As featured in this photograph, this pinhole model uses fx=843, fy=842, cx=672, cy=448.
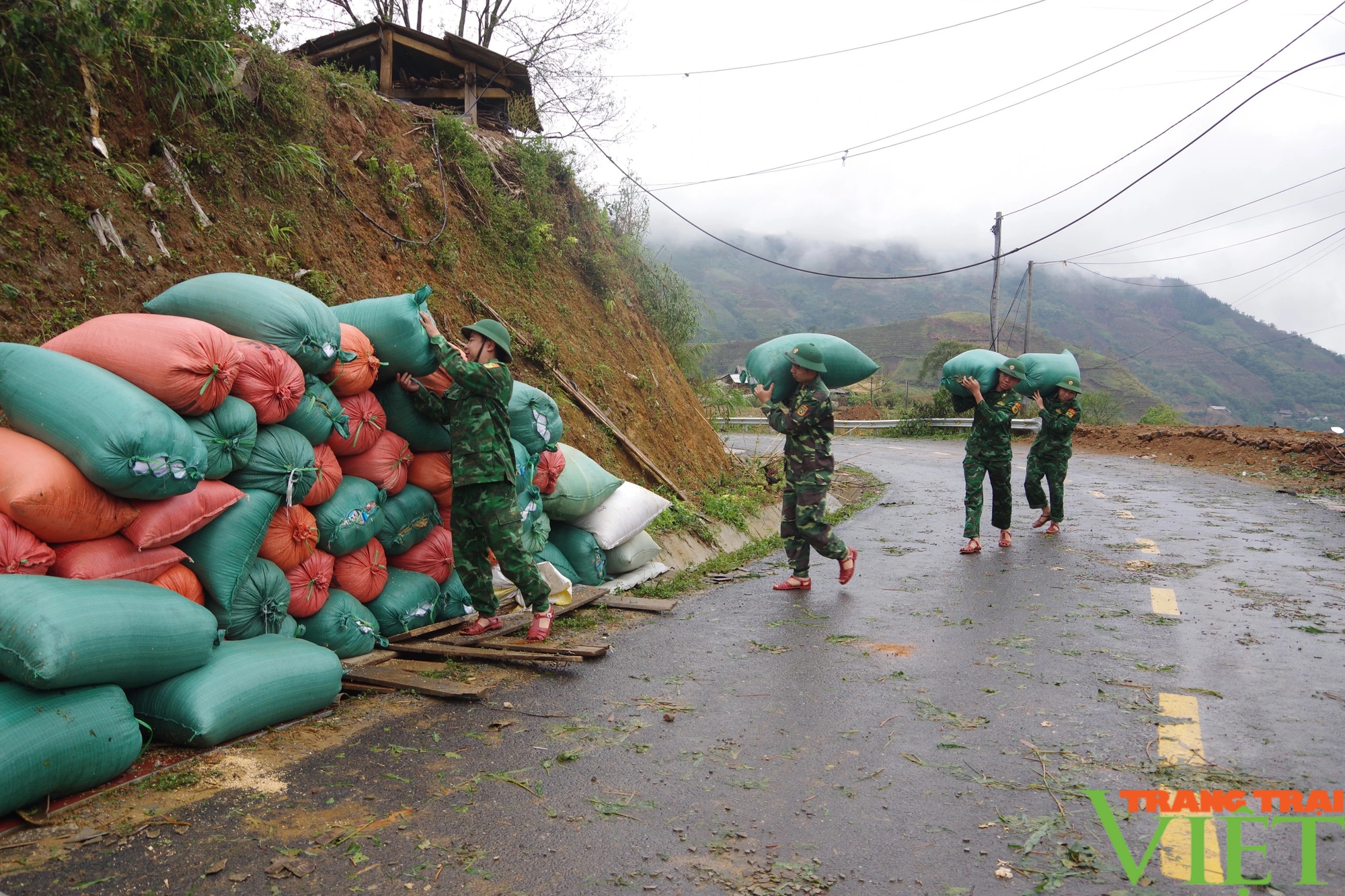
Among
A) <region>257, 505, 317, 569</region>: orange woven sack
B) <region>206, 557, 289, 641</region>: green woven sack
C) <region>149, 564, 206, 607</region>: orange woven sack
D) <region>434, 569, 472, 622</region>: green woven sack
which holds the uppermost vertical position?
<region>257, 505, 317, 569</region>: orange woven sack

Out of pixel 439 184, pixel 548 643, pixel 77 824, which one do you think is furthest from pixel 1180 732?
pixel 439 184

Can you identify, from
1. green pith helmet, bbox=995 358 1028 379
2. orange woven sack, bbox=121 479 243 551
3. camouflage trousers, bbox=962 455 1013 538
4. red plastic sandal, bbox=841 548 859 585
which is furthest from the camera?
green pith helmet, bbox=995 358 1028 379

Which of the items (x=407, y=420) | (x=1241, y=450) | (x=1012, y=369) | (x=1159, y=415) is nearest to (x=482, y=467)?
(x=407, y=420)

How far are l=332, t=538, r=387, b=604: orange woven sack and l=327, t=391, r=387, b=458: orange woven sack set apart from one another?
1.73 ft

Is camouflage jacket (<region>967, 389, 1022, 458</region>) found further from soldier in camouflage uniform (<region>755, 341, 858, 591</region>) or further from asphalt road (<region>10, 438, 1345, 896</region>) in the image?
soldier in camouflage uniform (<region>755, 341, 858, 591</region>)

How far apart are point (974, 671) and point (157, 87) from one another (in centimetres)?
699

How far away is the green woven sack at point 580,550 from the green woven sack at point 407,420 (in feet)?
5.35

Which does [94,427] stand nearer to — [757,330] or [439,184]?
[439,184]

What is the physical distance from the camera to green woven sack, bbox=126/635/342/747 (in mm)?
3301

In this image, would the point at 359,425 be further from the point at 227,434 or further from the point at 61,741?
the point at 61,741

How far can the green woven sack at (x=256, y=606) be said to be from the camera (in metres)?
3.82

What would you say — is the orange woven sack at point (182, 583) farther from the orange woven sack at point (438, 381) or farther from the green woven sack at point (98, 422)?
the orange woven sack at point (438, 381)

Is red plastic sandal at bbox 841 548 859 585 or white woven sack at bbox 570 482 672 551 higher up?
white woven sack at bbox 570 482 672 551

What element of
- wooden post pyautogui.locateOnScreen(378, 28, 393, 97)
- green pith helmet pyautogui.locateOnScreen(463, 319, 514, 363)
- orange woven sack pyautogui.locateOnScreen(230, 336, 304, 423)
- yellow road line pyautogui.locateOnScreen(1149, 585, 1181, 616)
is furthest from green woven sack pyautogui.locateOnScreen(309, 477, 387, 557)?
wooden post pyautogui.locateOnScreen(378, 28, 393, 97)
